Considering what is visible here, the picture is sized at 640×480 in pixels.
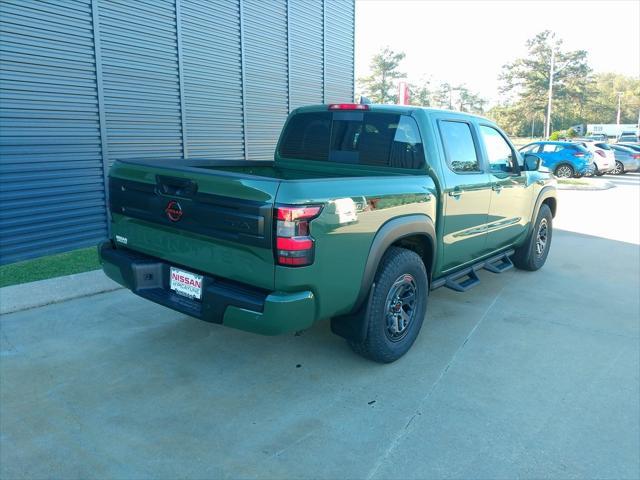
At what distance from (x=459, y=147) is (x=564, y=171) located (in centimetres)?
1906

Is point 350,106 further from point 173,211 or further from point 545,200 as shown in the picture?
point 545,200

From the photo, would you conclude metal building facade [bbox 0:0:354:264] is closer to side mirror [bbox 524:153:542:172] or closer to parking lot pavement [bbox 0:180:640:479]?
parking lot pavement [bbox 0:180:640:479]

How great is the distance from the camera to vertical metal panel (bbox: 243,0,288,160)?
31.9 feet

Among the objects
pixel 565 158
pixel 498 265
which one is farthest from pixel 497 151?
pixel 565 158

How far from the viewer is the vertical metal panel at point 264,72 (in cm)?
973

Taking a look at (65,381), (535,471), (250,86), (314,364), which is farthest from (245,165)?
(250,86)

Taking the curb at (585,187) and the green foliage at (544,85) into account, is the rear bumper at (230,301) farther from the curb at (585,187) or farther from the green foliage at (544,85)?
the green foliage at (544,85)

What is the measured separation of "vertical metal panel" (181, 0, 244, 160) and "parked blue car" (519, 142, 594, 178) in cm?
1499

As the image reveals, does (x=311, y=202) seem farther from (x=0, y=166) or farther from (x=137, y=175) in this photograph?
(x=0, y=166)

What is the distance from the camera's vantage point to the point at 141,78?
25.5 ft

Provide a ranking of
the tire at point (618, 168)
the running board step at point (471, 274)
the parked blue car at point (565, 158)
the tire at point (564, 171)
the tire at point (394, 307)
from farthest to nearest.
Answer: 1. the tire at point (618, 168)
2. the tire at point (564, 171)
3. the parked blue car at point (565, 158)
4. the running board step at point (471, 274)
5. the tire at point (394, 307)

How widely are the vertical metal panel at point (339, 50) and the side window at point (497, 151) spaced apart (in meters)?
7.11

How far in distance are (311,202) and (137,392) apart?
1762 mm

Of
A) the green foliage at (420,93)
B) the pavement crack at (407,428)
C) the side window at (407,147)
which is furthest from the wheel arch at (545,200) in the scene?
the green foliage at (420,93)
